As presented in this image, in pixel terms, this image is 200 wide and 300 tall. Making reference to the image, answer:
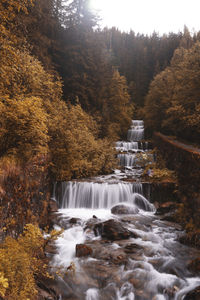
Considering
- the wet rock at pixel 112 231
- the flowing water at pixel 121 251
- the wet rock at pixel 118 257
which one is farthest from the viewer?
the wet rock at pixel 112 231

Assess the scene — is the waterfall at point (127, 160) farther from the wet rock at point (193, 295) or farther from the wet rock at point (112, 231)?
the wet rock at point (193, 295)

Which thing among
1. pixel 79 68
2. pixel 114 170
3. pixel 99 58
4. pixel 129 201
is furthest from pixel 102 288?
pixel 99 58

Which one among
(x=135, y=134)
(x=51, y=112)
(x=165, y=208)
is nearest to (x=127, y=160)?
(x=165, y=208)

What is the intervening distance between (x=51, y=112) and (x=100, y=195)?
5.46 m

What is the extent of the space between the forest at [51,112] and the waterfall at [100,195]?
958 millimetres

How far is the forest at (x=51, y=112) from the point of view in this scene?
16.4 feet

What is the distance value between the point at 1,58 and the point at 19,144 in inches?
95.2

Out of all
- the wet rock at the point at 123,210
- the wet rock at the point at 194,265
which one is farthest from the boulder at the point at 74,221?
the wet rock at the point at 194,265

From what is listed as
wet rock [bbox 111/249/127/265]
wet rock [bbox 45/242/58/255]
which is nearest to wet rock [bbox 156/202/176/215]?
wet rock [bbox 111/249/127/265]

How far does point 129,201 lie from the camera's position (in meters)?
11.8

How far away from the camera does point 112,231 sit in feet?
26.1

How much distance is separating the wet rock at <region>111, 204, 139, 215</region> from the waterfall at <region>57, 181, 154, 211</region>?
730 millimetres

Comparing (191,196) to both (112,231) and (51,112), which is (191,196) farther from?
(51,112)

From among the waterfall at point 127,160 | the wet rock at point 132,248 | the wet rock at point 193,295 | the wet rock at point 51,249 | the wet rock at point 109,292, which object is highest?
the waterfall at point 127,160
